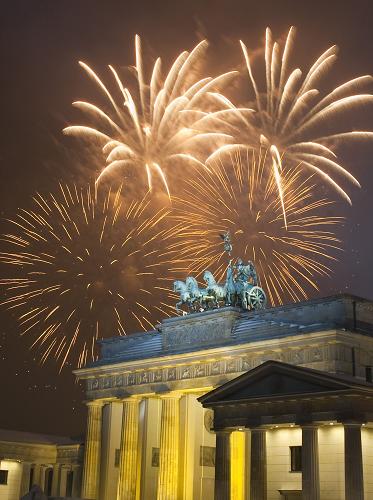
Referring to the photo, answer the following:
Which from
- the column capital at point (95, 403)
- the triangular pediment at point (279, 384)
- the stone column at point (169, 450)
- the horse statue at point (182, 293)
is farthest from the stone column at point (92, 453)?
the triangular pediment at point (279, 384)

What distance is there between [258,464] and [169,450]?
1579cm

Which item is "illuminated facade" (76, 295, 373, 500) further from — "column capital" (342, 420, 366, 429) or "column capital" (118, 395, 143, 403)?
"column capital" (342, 420, 366, 429)

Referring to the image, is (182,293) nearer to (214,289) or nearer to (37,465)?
(214,289)

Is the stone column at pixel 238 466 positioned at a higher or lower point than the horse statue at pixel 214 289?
lower

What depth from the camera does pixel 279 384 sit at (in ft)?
135

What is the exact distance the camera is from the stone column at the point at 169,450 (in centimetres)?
5614

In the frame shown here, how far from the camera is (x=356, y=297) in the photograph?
5109 centimetres

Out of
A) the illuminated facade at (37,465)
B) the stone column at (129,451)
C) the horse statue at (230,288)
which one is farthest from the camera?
the illuminated facade at (37,465)

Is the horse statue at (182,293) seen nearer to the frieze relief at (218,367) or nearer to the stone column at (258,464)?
the frieze relief at (218,367)

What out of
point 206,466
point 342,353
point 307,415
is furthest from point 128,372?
point 307,415

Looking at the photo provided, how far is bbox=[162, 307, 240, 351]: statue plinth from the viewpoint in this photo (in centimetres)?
5616

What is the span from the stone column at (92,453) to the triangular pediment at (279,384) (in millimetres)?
22783

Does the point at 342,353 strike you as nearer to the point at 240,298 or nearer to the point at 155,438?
the point at 240,298

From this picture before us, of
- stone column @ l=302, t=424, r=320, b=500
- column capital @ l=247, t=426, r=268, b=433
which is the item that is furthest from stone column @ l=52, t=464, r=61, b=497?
stone column @ l=302, t=424, r=320, b=500
